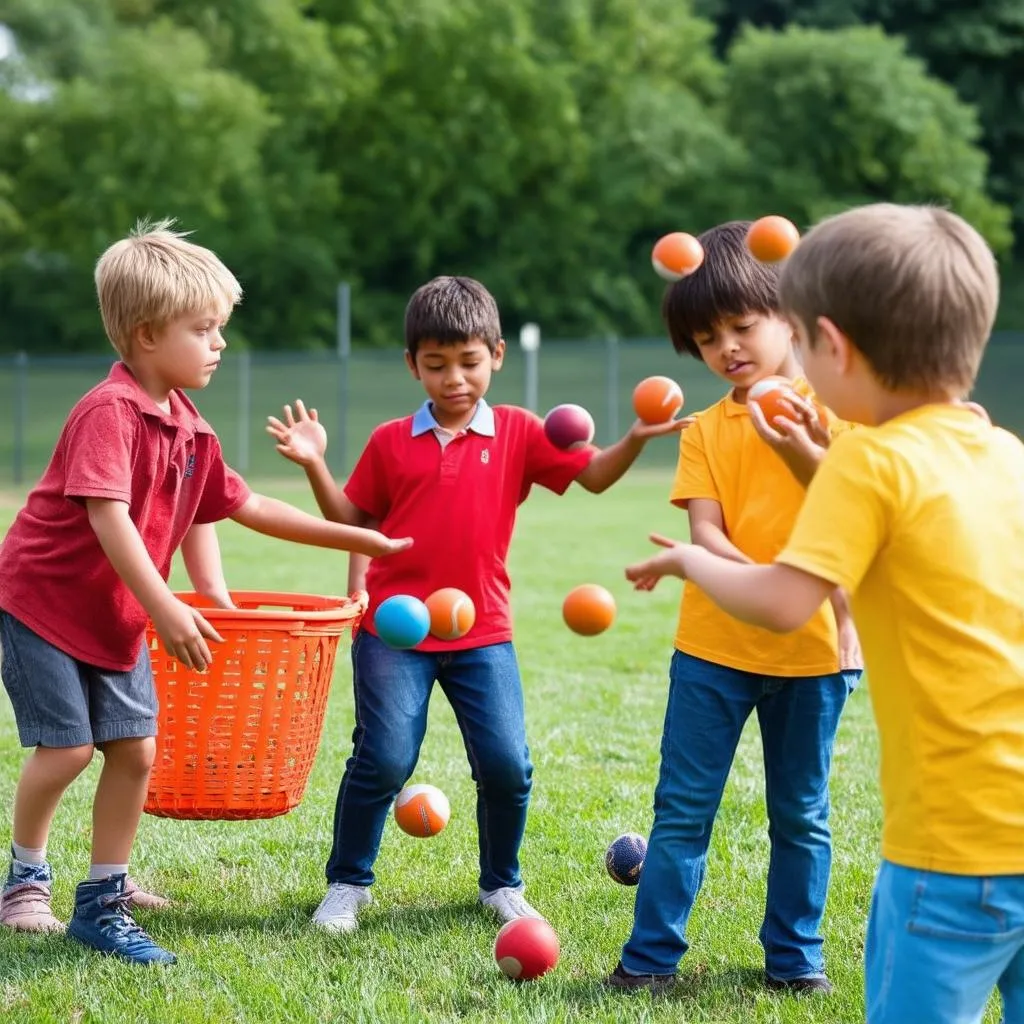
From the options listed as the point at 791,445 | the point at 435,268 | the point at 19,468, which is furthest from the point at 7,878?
the point at 435,268

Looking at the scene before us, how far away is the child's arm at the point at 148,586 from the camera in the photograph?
11.7ft

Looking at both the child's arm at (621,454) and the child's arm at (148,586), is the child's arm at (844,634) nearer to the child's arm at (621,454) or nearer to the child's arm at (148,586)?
the child's arm at (621,454)

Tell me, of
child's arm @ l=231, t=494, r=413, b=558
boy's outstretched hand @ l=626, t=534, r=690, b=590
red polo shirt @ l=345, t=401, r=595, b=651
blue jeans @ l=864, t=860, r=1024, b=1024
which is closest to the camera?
blue jeans @ l=864, t=860, r=1024, b=1024

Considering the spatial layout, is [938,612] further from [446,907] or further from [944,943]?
[446,907]

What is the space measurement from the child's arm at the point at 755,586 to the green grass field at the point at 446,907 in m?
1.36

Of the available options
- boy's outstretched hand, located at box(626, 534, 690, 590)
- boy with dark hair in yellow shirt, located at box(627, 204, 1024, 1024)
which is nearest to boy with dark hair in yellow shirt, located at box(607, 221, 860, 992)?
boy's outstretched hand, located at box(626, 534, 690, 590)

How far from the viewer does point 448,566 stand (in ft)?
13.5

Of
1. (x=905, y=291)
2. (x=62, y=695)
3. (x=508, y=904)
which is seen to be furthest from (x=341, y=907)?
(x=905, y=291)

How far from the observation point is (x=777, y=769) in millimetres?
3672

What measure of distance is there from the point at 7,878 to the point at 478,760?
1301 millimetres

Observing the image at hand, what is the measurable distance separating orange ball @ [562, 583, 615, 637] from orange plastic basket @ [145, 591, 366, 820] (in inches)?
29.3

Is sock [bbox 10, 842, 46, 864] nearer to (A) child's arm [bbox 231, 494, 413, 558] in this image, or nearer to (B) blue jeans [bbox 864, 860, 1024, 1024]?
(A) child's arm [bbox 231, 494, 413, 558]

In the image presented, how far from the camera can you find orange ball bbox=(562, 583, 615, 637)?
3.58m

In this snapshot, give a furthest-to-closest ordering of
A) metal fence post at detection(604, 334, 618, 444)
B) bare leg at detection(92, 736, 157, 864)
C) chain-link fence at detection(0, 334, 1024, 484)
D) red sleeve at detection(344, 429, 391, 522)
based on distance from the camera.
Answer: metal fence post at detection(604, 334, 618, 444) < chain-link fence at detection(0, 334, 1024, 484) < red sleeve at detection(344, 429, 391, 522) < bare leg at detection(92, 736, 157, 864)
